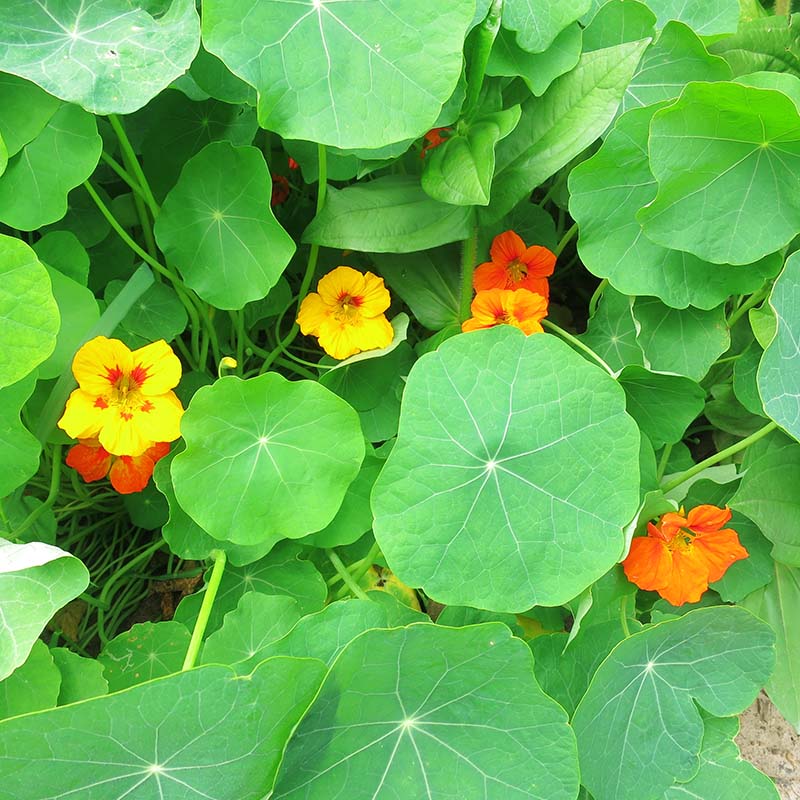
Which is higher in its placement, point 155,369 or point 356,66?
point 356,66

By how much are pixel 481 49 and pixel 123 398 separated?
0.60 m

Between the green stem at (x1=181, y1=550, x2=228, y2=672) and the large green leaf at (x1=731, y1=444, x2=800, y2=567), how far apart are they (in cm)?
67

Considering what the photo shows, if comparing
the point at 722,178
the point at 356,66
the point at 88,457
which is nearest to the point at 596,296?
the point at 722,178

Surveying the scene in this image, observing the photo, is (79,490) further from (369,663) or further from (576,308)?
(576,308)

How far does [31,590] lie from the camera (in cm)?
79

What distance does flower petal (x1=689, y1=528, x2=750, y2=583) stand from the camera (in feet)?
3.22

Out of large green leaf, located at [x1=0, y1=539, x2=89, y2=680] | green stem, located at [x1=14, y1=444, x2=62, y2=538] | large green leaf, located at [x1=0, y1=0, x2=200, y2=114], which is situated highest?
large green leaf, located at [x1=0, y1=0, x2=200, y2=114]

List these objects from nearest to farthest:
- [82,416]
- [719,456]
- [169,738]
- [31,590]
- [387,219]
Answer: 1. [169,738]
2. [31,590]
3. [82,416]
4. [719,456]
5. [387,219]

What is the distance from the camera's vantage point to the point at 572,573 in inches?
33.1

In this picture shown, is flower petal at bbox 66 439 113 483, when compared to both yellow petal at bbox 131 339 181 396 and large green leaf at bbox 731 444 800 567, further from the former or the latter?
large green leaf at bbox 731 444 800 567

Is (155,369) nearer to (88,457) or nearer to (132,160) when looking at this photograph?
(88,457)

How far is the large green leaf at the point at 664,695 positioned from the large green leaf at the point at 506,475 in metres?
0.15

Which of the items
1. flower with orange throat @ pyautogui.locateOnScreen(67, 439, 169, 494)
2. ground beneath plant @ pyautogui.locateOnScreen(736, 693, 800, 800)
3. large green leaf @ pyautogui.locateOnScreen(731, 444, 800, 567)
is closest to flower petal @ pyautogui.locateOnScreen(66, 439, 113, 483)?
flower with orange throat @ pyautogui.locateOnScreen(67, 439, 169, 494)

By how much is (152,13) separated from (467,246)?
20.1 inches
